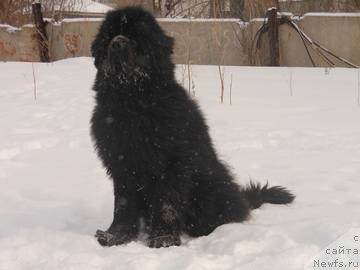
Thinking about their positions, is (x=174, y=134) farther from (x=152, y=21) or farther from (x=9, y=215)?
(x=9, y=215)

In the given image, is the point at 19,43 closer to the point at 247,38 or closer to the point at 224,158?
the point at 247,38

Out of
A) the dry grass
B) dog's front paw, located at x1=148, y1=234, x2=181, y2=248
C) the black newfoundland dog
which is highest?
the dry grass

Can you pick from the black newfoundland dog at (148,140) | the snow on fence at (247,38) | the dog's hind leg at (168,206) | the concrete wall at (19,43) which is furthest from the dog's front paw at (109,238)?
the concrete wall at (19,43)

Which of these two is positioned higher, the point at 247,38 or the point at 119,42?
the point at 247,38

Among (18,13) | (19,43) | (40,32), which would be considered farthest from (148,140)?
(18,13)

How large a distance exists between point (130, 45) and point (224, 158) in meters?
1.97

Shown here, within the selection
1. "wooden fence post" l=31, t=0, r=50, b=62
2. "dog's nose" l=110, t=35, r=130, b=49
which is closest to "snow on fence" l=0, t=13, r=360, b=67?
"wooden fence post" l=31, t=0, r=50, b=62

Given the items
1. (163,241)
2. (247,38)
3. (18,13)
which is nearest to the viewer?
(163,241)

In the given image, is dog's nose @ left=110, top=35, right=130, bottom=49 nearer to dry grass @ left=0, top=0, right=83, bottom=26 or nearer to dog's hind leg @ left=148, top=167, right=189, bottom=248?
dog's hind leg @ left=148, top=167, right=189, bottom=248

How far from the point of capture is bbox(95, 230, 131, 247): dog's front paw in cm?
300

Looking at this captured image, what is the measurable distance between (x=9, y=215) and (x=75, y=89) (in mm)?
4646

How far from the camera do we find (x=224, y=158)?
186 inches

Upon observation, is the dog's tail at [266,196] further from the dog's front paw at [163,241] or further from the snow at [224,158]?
the dog's front paw at [163,241]

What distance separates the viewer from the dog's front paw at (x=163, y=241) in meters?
2.98
